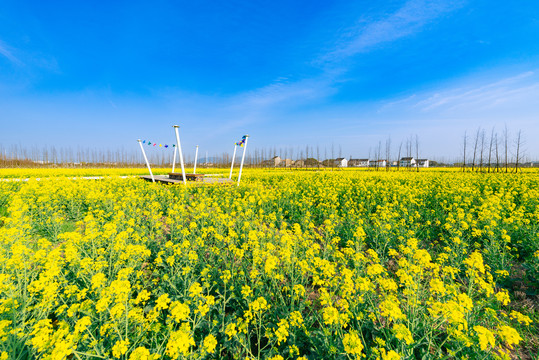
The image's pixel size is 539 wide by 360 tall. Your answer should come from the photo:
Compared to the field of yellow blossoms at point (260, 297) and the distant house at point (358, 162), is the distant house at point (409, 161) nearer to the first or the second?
the distant house at point (358, 162)

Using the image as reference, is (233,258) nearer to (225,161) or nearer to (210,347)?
(210,347)

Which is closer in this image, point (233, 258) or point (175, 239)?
point (233, 258)

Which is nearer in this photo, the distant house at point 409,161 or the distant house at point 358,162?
the distant house at point 409,161

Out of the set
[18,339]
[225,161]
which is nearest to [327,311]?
[18,339]

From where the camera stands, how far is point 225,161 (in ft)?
261

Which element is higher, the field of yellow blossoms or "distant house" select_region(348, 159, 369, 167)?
"distant house" select_region(348, 159, 369, 167)

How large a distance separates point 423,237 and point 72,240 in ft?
31.7

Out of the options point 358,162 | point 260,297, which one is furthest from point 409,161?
point 260,297

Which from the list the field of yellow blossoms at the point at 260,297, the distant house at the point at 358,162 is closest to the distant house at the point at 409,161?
the distant house at the point at 358,162

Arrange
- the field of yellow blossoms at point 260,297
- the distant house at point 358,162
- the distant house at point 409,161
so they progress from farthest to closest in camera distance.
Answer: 1. the distant house at point 358,162
2. the distant house at point 409,161
3. the field of yellow blossoms at point 260,297

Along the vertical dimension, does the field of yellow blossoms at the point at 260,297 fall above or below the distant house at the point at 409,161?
below

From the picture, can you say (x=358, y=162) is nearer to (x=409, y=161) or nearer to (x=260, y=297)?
(x=409, y=161)

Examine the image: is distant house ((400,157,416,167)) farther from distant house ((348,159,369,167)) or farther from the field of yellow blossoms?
the field of yellow blossoms

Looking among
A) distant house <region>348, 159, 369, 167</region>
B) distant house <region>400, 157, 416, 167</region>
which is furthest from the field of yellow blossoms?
distant house <region>348, 159, 369, 167</region>
